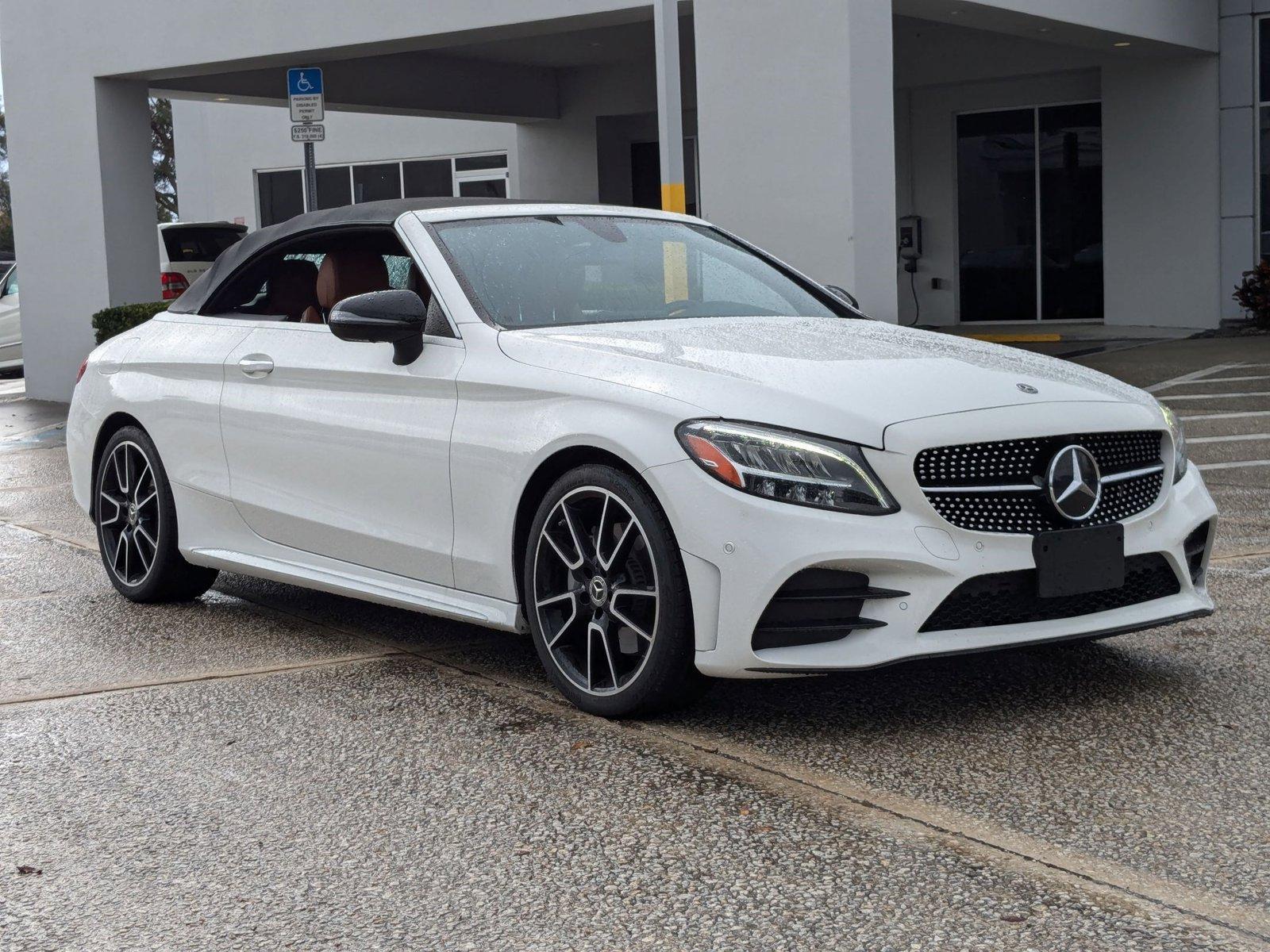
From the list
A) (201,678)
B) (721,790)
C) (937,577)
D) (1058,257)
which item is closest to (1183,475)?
(937,577)

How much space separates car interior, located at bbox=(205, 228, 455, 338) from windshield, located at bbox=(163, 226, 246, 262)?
16135 mm

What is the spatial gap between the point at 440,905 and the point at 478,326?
2.19 meters

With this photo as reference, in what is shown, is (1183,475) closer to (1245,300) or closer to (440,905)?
(440,905)

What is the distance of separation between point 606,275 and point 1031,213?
687 inches

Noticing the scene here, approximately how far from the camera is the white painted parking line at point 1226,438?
35.1 ft

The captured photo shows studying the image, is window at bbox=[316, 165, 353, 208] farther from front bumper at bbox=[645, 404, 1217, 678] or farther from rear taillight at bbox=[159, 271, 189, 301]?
front bumper at bbox=[645, 404, 1217, 678]

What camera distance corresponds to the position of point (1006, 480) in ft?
14.0

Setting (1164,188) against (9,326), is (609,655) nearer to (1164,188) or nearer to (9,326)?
(1164,188)

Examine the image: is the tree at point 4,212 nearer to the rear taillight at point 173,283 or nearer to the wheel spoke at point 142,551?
the rear taillight at point 173,283

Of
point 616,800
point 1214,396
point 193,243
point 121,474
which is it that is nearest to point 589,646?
point 616,800

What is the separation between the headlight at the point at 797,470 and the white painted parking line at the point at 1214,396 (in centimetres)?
985

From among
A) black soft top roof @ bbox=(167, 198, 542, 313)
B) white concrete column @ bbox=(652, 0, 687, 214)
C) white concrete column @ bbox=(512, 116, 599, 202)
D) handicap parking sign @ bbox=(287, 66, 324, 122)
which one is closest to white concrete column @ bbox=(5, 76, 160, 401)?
handicap parking sign @ bbox=(287, 66, 324, 122)

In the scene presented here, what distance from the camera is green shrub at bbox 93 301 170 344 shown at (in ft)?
53.8

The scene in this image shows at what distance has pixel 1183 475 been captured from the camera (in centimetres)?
475
